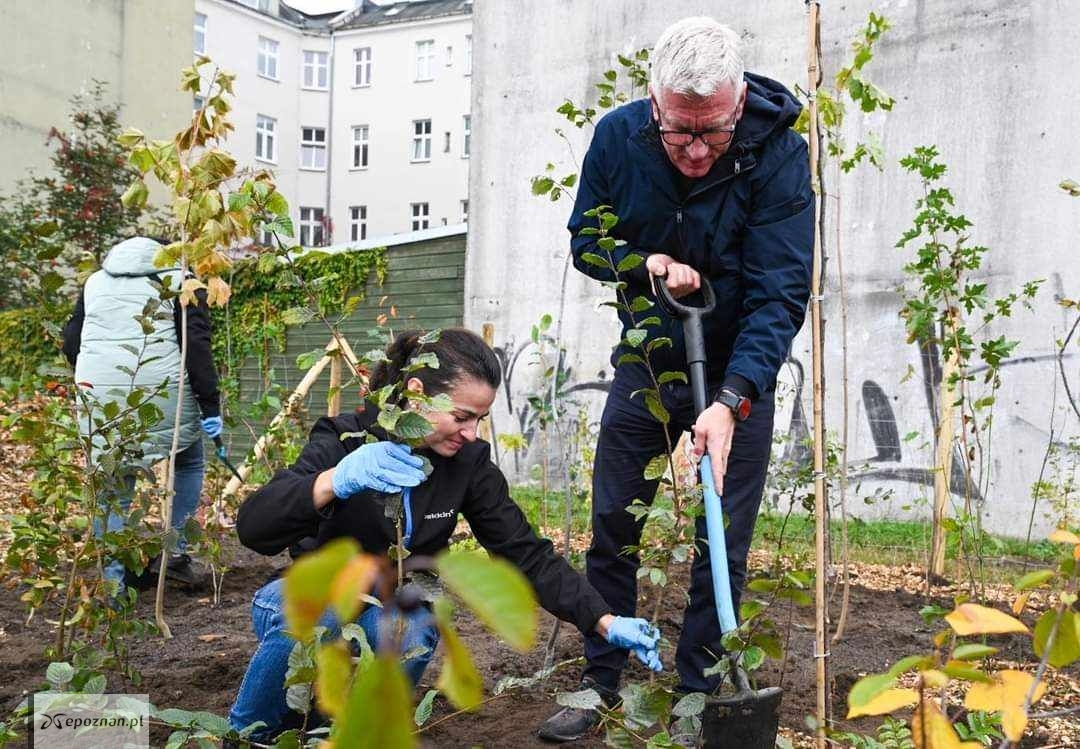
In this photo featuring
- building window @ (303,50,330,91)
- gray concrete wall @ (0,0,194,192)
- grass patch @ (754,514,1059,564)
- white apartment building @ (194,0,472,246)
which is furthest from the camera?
building window @ (303,50,330,91)

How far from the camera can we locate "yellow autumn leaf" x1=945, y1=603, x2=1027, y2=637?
2.43ft

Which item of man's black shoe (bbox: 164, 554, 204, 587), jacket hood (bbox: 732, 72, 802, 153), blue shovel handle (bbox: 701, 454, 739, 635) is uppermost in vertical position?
jacket hood (bbox: 732, 72, 802, 153)

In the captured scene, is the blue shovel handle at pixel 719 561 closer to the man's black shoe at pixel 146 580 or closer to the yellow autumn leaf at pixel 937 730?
the yellow autumn leaf at pixel 937 730

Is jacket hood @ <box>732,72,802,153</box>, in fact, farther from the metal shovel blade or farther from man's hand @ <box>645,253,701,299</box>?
the metal shovel blade

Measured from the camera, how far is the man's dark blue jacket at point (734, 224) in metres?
2.46

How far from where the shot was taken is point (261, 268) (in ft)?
6.72

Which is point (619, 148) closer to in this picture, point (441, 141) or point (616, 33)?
point (616, 33)

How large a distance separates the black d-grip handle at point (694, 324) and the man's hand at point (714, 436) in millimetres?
67

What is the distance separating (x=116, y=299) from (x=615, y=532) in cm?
242

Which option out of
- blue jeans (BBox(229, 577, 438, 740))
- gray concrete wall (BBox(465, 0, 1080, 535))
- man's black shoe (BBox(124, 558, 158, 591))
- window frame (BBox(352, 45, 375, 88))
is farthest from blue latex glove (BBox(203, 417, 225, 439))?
window frame (BBox(352, 45, 375, 88))

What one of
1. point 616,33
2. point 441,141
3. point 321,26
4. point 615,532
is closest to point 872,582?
point 615,532

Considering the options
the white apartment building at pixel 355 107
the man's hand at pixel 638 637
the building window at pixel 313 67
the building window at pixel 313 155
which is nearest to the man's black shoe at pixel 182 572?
the man's hand at pixel 638 637

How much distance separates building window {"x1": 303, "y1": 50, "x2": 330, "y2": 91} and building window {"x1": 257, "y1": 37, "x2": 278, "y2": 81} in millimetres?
1297

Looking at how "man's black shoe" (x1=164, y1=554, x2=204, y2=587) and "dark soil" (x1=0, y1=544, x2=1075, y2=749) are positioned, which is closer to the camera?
"dark soil" (x1=0, y1=544, x2=1075, y2=749)
